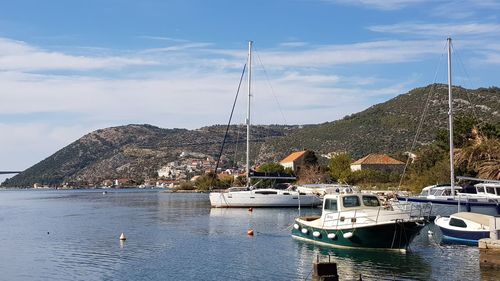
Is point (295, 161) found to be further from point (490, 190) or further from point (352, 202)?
point (352, 202)

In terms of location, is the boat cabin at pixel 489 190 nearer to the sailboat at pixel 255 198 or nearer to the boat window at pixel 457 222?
the boat window at pixel 457 222

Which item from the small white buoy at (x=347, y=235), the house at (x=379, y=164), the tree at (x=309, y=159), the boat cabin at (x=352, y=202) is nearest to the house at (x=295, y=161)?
the tree at (x=309, y=159)

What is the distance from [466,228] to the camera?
32844mm

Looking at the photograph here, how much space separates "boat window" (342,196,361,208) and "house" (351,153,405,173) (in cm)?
8531

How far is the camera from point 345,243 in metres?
31.4

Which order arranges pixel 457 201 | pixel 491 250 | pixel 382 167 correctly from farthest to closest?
pixel 382 167 < pixel 457 201 < pixel 491 250

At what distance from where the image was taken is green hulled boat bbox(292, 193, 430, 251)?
30250mm

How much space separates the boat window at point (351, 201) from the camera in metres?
32.1

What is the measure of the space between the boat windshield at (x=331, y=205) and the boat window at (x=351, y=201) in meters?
0.58

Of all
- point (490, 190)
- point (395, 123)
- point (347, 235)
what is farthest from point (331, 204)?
point (395, 123)

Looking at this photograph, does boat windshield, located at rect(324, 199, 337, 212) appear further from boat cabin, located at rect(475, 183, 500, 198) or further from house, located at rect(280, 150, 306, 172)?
house, located at rect(280, 150, 306, 172)

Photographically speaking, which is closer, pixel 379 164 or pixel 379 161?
pixel 379 164

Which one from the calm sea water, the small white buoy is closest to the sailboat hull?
the calm sea water

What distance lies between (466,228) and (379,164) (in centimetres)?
8537
